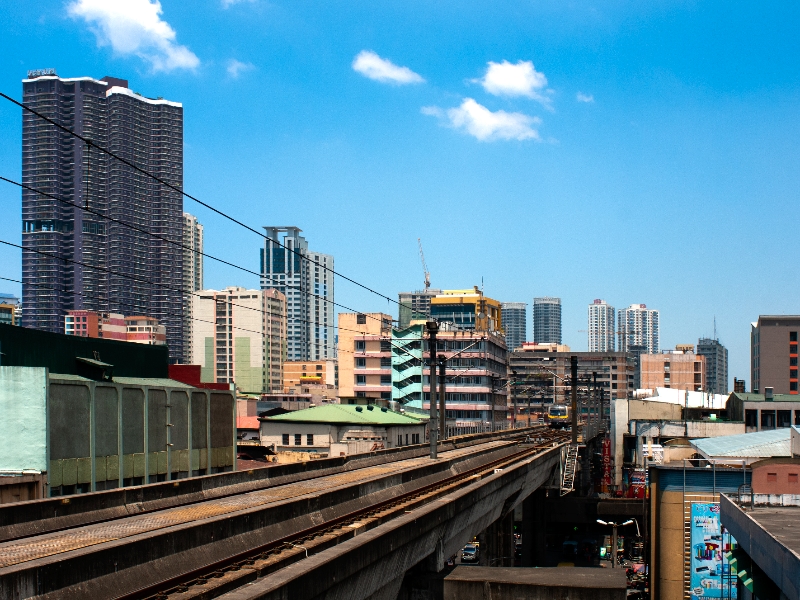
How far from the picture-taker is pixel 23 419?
32.9 m

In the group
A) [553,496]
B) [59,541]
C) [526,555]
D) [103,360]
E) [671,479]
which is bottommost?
[526,555]

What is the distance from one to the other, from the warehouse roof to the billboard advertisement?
4.08 m

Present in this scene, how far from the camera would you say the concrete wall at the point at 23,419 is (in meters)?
32.8

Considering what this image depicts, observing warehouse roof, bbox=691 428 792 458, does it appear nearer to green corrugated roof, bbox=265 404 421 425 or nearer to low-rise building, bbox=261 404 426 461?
low-rise building, bbox=261 404 426 461

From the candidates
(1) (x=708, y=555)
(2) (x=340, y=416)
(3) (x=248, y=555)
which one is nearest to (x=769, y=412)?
(2) (x=340, y=416)

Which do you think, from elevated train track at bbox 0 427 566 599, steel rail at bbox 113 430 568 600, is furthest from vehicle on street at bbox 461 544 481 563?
elevated train track at bbox 0 427 566 599

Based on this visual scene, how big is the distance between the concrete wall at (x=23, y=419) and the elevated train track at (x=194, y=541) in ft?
30.5

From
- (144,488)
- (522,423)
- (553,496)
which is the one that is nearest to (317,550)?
(144,488)

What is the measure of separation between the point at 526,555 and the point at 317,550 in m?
56.9

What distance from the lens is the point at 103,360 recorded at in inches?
1768

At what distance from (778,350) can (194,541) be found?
518ft

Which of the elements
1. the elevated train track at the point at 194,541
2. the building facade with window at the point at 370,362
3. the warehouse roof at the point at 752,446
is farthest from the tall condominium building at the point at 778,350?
the elevated train track at the point at 194,541

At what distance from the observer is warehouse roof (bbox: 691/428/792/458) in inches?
1789

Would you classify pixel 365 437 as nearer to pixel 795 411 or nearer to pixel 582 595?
pixel 795 411
